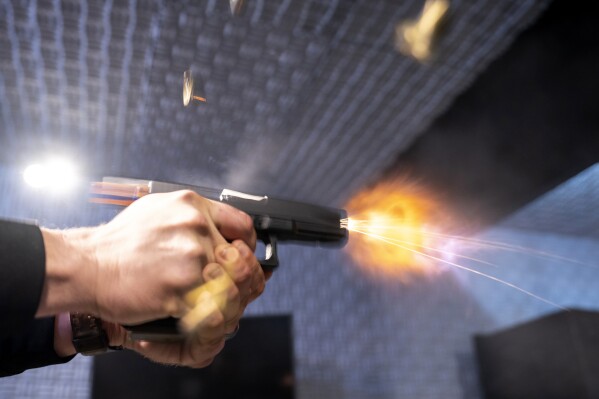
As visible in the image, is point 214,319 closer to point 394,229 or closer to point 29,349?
point 29,349

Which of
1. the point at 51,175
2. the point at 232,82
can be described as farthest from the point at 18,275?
the point at 51,175

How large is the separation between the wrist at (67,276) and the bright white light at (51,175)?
1.50 metres

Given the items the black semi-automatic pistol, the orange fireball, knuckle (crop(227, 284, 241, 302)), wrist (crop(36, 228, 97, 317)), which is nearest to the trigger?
the black semi-automatic pistol

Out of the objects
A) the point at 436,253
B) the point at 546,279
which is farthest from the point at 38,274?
the point at 546,279

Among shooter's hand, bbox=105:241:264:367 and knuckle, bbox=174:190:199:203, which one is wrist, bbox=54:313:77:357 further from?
knuckle, bbox=174:190:199:203

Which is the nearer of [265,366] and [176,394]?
[176,394]

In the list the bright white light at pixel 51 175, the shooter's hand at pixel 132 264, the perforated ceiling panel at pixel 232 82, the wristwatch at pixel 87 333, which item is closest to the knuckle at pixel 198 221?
the shooter's hand at pixel 132 264

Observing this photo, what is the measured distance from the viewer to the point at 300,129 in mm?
1659

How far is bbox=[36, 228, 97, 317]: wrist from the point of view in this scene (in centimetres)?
Result: 45

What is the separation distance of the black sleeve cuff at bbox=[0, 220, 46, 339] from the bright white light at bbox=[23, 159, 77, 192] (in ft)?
5.01

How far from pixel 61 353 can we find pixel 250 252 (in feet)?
1.10

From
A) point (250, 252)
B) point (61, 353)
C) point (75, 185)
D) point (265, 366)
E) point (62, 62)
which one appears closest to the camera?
point (250, 252)

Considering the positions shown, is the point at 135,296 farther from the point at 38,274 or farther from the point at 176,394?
the point at 176,394

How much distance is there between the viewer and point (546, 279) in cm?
221
